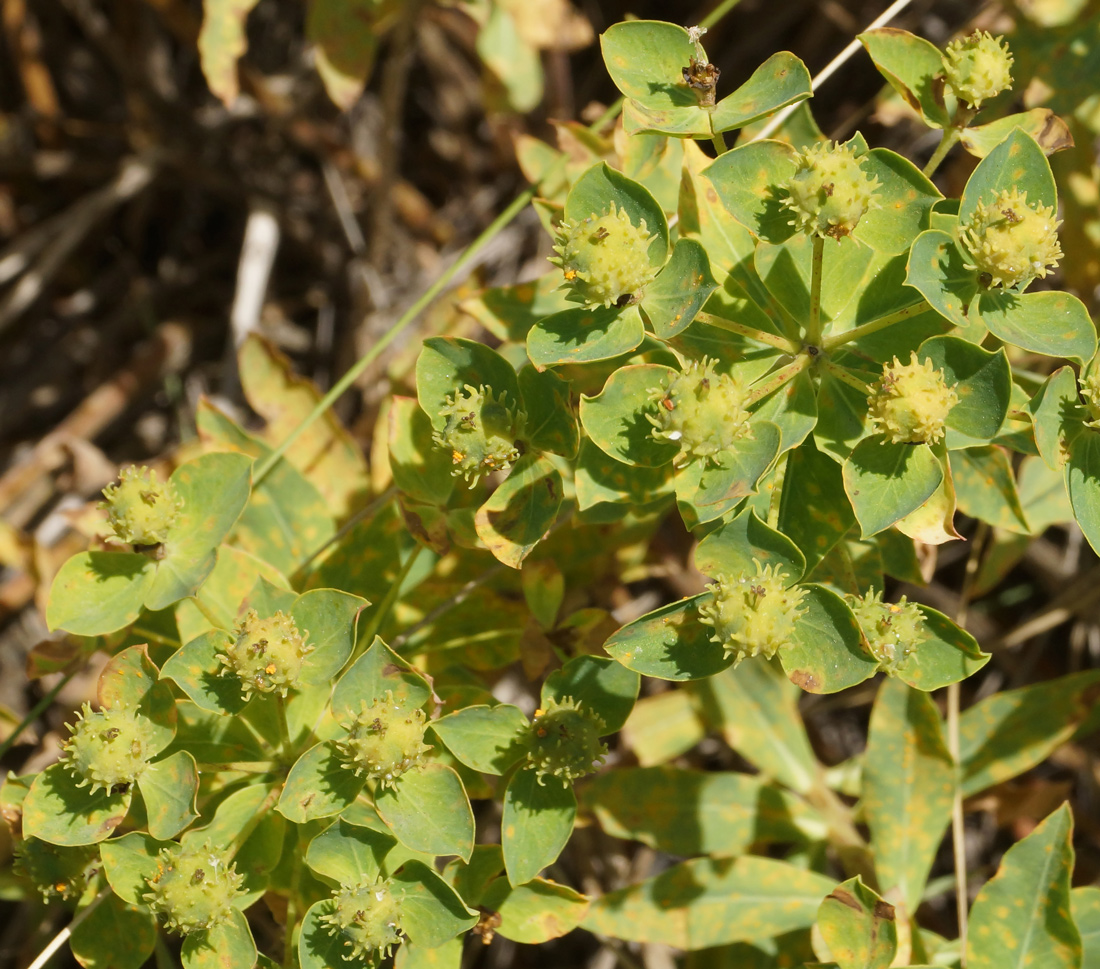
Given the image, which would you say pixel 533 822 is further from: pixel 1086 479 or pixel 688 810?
pixel 1086 479

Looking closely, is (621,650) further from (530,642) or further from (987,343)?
(987,343)

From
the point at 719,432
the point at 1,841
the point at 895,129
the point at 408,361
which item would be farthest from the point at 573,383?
the point at 895,129

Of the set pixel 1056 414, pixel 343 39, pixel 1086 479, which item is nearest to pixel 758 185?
pixel 1056 414

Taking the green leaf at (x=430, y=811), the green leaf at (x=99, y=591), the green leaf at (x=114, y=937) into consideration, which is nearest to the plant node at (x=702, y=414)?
the green leaf at (x=430, y=811)

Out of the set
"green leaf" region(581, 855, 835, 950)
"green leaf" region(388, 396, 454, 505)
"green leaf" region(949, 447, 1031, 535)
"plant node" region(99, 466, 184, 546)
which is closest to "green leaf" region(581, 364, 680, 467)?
"green leaf" region(388, 396, 454, 505)

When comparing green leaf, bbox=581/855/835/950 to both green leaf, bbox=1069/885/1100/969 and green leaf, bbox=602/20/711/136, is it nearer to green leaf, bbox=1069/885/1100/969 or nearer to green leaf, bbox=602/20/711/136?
green leaf, bbox=1069/885/1100/969
